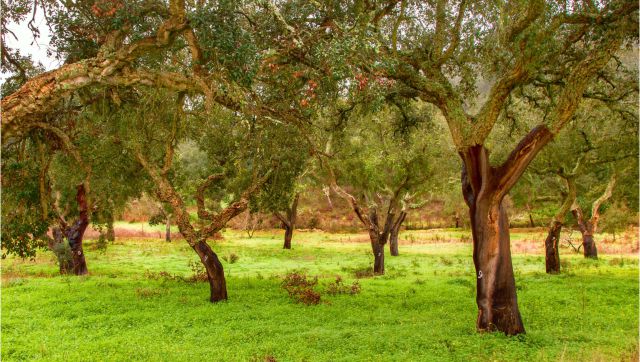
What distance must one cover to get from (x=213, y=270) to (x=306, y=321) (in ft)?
14.7

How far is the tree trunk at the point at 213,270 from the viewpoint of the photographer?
1662 centimetres

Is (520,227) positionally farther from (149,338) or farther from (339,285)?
(149,338)

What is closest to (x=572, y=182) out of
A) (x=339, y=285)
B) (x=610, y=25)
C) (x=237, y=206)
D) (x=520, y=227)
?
(x=339, y=285)

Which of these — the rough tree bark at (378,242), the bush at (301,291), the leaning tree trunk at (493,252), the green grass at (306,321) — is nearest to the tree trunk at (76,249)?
the green grass at (306,321)

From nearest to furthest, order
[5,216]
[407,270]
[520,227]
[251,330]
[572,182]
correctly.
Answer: [251,330] < [5,216] < [572,182] < [407,270] < [520,227]

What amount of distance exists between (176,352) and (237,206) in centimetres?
676

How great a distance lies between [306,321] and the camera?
47.2 feet

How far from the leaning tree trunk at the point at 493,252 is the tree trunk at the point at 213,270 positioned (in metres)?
9.30

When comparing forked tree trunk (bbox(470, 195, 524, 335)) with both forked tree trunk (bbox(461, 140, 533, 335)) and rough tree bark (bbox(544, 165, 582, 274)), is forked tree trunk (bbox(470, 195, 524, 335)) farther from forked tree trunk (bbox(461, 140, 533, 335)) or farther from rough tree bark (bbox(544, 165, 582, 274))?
rough tree bark (bbox(544, 165, 582, 274))

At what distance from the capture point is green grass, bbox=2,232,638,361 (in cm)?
1088

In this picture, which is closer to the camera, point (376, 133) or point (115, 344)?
point (115, 344)

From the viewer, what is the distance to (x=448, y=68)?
54.1 ft

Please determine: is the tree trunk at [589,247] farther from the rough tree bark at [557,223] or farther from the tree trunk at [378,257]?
the tree trunk at [378,257]

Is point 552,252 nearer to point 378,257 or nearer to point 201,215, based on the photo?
point 378,257
